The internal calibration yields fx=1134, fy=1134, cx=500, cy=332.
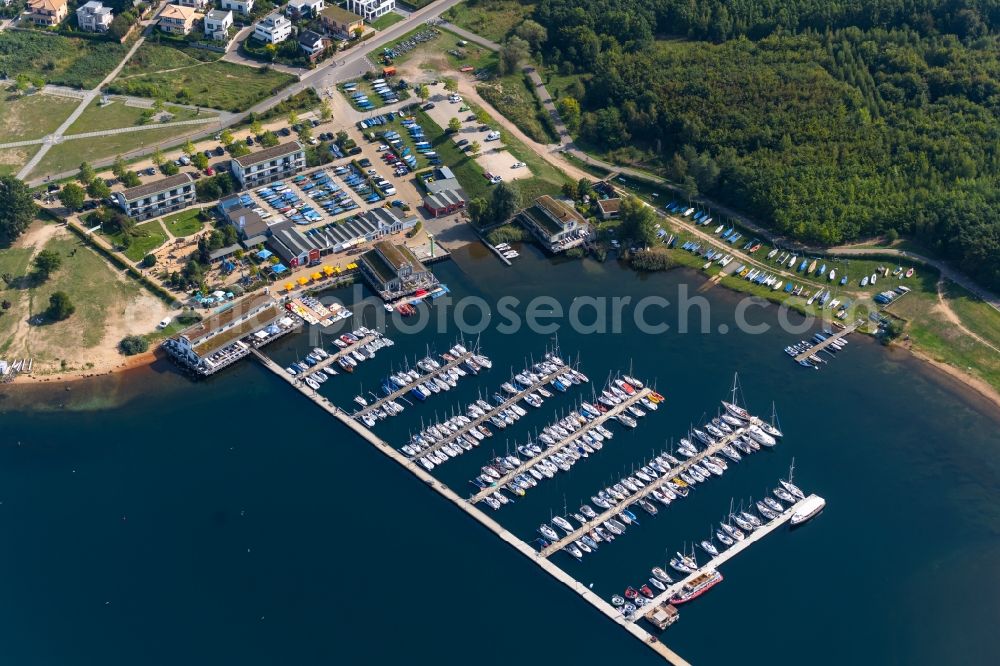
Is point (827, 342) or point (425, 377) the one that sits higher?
point (827, 342)

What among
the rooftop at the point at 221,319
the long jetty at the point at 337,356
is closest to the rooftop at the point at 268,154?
the rooftop at the point at 221,319

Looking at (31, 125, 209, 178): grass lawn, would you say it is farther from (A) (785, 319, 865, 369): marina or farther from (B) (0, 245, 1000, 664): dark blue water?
(A) (785, 319, 865, 369): marina

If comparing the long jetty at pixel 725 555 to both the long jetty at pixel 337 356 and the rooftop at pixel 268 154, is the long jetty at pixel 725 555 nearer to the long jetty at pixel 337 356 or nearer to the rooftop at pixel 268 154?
the long jetty at pixel 337 356

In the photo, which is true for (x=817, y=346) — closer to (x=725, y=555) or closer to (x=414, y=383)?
(x=725, y=555)

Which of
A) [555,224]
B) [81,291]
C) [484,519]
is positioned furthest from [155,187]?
[484,519]

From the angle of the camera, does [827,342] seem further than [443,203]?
No

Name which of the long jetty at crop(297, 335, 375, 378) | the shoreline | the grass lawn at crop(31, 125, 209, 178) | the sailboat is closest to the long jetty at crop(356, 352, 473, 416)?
the long jetty at crop(297, 335, 375, 378)

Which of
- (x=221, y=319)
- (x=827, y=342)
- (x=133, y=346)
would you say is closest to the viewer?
(x=133, y=346)
